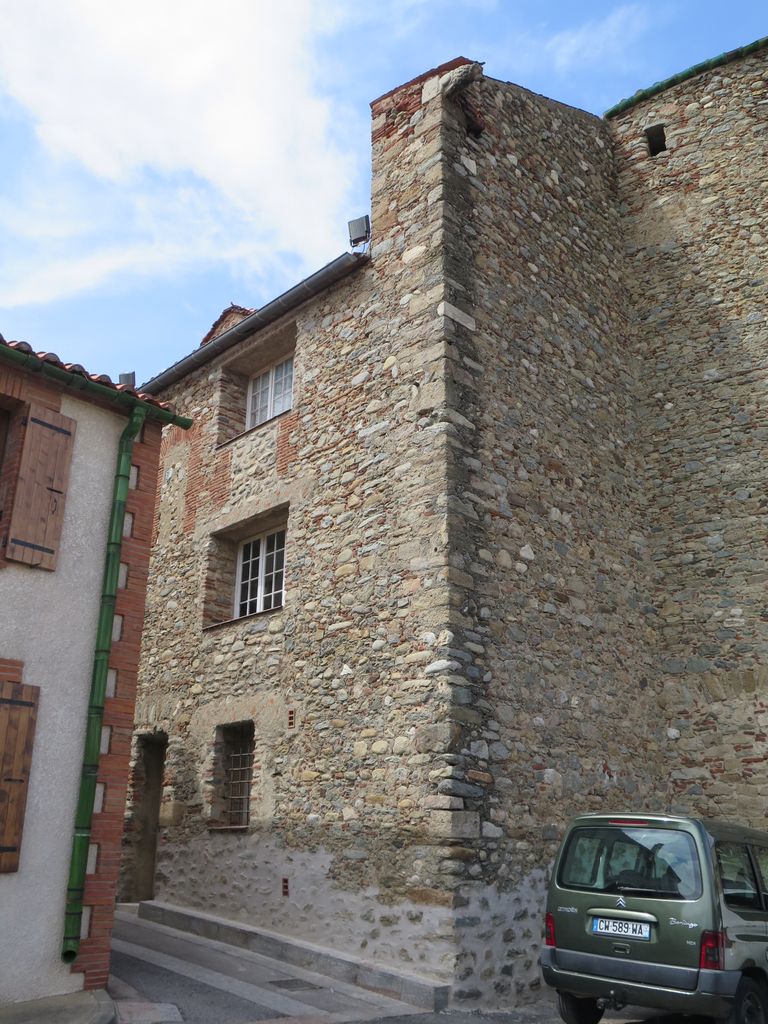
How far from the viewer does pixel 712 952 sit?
5.45 meters

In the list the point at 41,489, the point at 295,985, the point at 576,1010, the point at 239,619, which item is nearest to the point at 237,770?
the point at 239,619

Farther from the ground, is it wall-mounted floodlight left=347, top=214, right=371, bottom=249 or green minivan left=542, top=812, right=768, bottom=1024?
wall-mounted floodlight left=347, top=214, right=371, bottom=249

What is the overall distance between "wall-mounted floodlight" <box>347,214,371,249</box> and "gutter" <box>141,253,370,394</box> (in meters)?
0.33

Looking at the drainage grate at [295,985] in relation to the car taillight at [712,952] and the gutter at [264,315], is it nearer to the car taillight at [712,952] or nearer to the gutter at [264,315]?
the car taillight at [712,952]

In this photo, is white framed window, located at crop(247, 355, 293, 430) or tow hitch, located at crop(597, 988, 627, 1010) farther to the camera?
white framed window, located at crop(247, 355, 293, 430)

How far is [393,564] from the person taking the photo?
8664 mm

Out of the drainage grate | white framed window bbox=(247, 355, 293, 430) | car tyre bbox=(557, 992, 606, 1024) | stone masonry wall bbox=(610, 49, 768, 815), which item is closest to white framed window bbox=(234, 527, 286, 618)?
white framed window bbox=(247, 355, 293, 430)

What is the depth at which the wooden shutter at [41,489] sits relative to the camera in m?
6.71

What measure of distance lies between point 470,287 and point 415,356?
3.26 feet

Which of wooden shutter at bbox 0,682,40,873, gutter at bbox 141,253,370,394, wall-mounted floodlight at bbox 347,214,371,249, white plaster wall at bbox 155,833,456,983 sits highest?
wall-mounted floodlight at bbox 347,214,371,249

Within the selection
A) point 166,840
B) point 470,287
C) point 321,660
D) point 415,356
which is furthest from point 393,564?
point 166,840

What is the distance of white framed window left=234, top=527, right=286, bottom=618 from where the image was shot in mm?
10672

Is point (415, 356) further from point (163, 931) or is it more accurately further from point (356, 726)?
Answer: point (163, 931)

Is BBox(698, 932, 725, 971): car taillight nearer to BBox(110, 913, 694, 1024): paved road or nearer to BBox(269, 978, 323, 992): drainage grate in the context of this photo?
BBox(110, 913, 694, 1024): paved road
